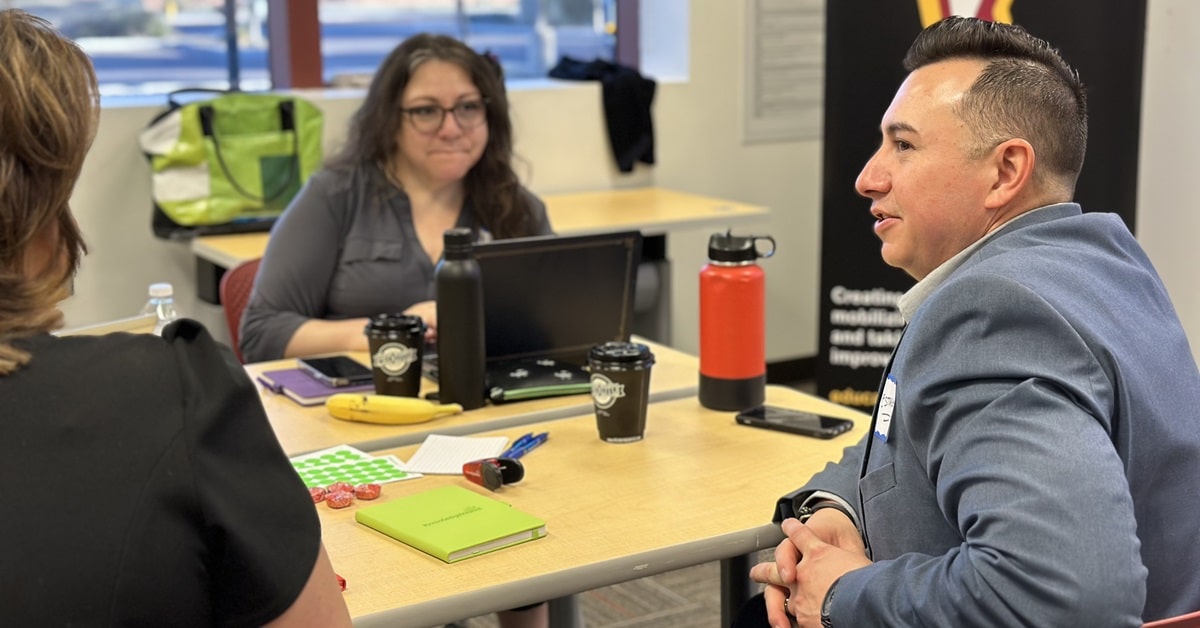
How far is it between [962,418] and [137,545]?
740 mm

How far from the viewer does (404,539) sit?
5.32 ft

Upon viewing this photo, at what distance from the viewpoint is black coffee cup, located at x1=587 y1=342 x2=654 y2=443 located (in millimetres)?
1999

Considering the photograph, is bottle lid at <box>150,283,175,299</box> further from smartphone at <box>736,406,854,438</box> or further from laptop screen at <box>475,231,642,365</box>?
smartphone at <box>736,406,854,438</box>

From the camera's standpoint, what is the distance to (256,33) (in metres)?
4.50

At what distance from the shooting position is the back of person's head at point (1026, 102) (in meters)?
1.43

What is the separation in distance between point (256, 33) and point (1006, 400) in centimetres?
374

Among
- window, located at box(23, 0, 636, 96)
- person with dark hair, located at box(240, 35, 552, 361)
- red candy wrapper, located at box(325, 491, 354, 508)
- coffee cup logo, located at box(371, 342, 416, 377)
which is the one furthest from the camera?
window, located at box(23, 0, 636, 96)

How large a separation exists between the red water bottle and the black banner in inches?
62.8

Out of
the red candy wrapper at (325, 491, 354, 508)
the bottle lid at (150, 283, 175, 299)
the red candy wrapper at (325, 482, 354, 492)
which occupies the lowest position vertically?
the red candy wrapper at (325, 491, 354, 508)

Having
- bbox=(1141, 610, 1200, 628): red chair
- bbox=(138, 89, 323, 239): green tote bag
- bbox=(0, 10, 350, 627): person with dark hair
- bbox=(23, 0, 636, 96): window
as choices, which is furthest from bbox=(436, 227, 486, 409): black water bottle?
bbox=(23, 0, 636, 96): window

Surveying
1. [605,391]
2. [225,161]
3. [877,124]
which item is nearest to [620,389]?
[605,391]

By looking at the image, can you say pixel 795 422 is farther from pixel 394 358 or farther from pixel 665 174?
pixel 665 174

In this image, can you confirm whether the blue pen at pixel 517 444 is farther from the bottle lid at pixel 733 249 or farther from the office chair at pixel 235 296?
the office chair at pixel 235 296

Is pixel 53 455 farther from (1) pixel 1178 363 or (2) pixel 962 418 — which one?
(1) pixel 1178 363
